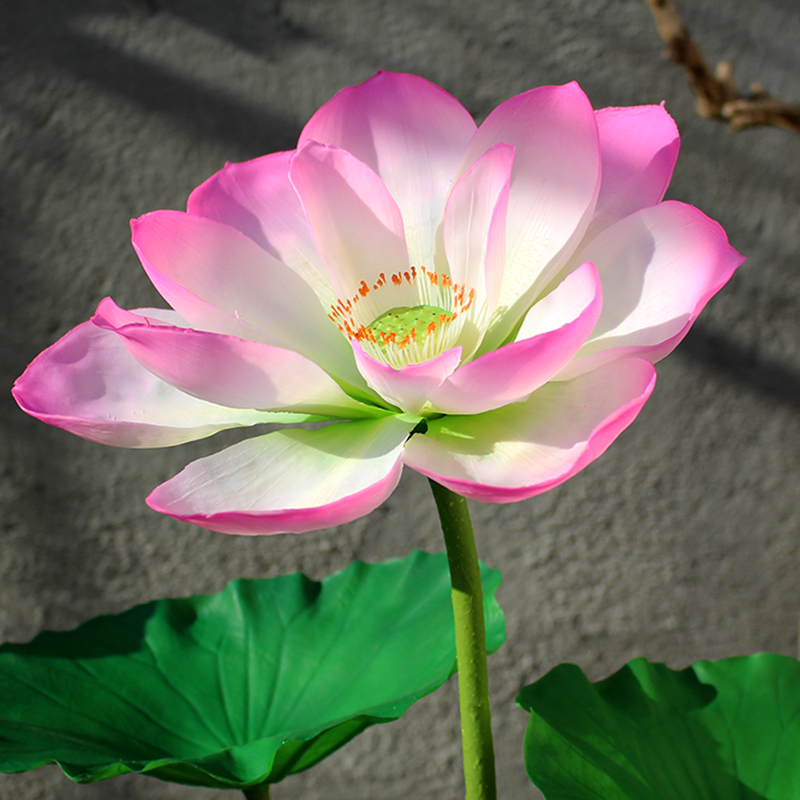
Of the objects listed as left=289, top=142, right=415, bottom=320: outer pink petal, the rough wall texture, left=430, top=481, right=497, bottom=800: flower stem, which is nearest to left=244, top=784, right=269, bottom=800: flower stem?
left=430, top=481, right=497, bottom=800: flower stem

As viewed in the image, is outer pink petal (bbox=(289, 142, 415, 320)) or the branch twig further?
the branch twig

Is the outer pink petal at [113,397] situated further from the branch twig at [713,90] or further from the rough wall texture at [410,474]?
the rough wall texture at [410,474]

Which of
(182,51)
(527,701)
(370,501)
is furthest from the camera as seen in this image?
(182,51)

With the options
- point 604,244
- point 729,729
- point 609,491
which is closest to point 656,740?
point 729,729

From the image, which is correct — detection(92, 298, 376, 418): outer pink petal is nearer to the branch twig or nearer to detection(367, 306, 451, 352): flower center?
detection(367, 306, 451, 352): flower center

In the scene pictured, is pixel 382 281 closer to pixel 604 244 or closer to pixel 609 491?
pixel 604 244

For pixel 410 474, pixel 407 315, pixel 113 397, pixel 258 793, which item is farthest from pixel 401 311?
pixel 410 474
